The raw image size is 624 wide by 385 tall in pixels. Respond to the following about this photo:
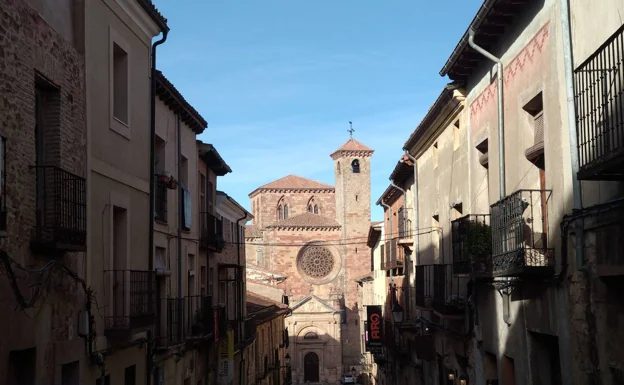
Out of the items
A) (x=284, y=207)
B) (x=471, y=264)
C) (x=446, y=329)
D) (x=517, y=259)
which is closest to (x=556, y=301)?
(x=517, y=259)

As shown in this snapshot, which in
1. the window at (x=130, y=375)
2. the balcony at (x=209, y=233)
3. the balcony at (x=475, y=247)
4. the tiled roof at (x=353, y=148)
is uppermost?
the tiled roof at (x=353, y=148)

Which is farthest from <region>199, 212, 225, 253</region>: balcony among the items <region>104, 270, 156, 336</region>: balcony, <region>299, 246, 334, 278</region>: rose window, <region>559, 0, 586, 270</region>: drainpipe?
<region>299, 246, 334, 278</region>: rose window

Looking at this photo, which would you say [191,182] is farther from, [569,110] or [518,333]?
[569,110]

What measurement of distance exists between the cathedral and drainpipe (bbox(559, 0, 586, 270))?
56.3 meters

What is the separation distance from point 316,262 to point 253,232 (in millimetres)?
8374

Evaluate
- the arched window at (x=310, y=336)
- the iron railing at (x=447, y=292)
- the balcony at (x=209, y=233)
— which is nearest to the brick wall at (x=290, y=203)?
the arched window at (x=310, y=336)

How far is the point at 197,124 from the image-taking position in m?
20.5

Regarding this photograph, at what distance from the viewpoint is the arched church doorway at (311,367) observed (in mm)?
69625

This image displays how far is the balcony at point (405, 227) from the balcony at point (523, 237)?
13.0 m

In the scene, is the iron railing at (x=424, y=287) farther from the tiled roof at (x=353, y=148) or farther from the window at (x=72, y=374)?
the tiled roof at (x=353, y=148)

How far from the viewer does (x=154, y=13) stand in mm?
14469

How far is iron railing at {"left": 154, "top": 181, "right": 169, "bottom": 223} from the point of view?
53.3 feet

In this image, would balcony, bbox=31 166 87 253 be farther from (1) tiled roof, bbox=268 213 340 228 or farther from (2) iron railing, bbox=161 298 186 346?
(1) tiled roof, bbox=268 213 340 228

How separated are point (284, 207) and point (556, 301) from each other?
7360 centimetres
